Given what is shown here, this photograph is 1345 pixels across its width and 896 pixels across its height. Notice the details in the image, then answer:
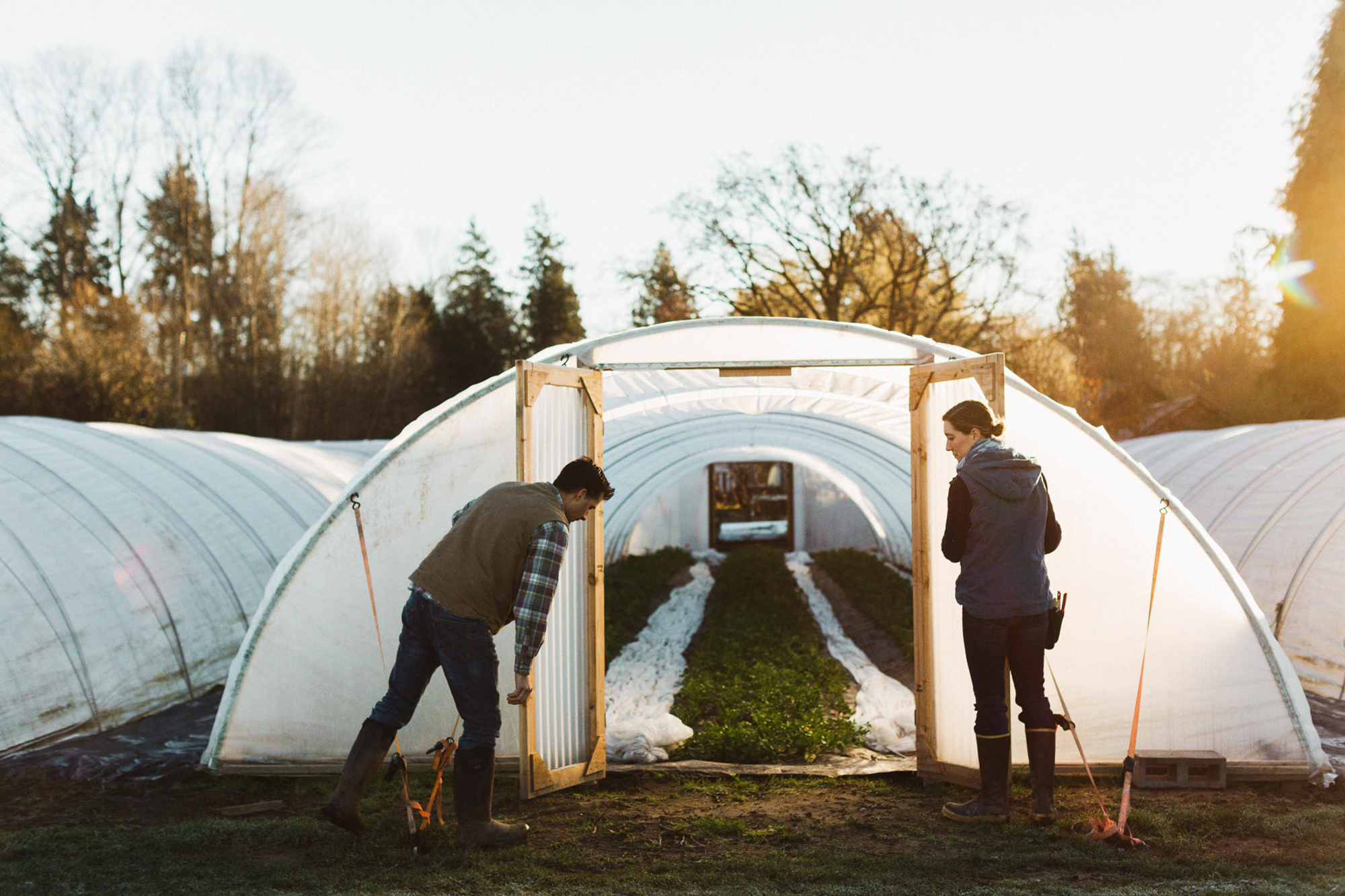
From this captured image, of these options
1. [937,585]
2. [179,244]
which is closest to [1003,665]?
[937,585]

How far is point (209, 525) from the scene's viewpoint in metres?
8.77

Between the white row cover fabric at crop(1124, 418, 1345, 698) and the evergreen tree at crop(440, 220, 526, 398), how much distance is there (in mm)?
24490

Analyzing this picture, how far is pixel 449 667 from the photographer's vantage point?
3.99 m

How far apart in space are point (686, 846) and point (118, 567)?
5543 millimetres

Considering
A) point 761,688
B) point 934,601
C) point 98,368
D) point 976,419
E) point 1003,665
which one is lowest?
point 761,688

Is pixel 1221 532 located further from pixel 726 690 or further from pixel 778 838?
pixel 778 838

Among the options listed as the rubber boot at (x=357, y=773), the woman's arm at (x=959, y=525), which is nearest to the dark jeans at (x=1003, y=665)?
the woman's arm at (x=959, y=525)

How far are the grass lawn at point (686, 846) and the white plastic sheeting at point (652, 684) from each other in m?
0.71

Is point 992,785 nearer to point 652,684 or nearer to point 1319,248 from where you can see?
point 652,684

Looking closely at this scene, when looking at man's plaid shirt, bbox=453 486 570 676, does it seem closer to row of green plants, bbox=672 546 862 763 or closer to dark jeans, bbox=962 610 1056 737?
dark jeans, bbox=962 610 1056 737

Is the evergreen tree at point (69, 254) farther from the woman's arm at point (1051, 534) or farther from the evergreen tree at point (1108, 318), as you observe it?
the evergreen tree at point (1108, 318)

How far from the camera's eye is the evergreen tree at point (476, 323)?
3231 centimetres

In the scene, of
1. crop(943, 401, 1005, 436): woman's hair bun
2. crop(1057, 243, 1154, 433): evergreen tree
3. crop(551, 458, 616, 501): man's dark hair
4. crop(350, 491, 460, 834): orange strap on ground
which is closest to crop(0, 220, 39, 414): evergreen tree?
crop(350, 491, 460, 834): orange strap on ground

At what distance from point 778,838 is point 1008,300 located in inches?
847
